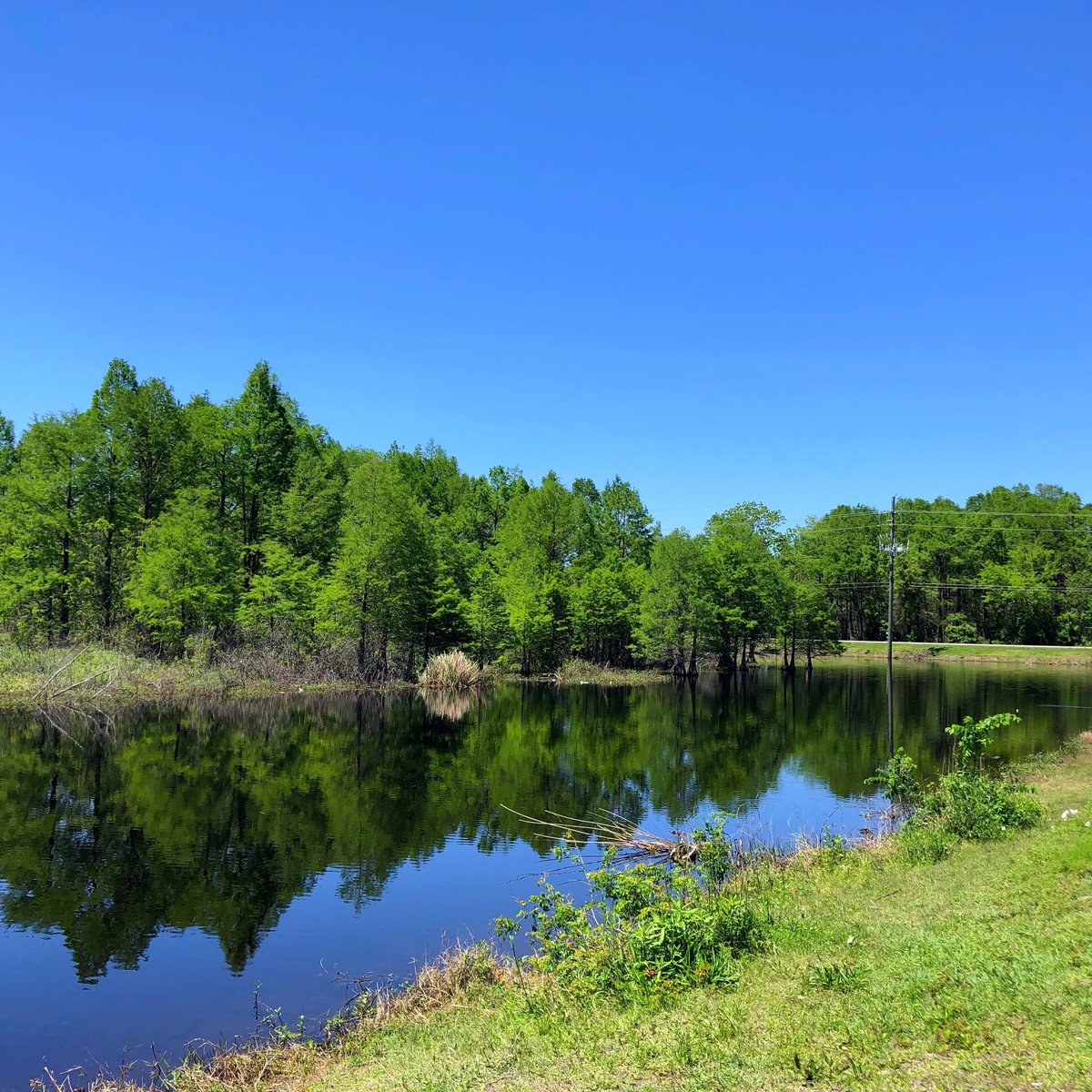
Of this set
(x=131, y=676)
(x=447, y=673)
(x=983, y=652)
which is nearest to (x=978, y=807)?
(x=131, y=676)

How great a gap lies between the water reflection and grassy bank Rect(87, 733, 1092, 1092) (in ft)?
16.6

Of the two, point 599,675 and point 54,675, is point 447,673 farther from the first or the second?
point 54,675

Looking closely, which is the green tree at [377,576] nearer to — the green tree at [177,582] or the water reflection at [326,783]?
the green tree at [177,582]

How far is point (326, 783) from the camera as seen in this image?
22.9 metres

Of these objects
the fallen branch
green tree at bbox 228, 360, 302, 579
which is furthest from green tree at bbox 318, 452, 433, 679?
the fallen branch

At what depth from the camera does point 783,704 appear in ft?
144

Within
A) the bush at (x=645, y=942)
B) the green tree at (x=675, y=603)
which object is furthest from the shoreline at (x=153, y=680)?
the bush at (x=645, y=942)

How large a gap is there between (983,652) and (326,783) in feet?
248

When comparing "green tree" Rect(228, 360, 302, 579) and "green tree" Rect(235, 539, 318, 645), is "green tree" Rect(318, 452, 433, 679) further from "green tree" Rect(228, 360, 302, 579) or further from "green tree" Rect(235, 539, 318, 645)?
"green tree" Rect(228, 360, 302, 579)

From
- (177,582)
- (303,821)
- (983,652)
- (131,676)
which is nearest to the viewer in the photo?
(303,821)

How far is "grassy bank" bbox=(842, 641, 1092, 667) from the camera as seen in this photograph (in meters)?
72.6

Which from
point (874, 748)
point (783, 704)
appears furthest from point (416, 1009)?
point (783, 704)

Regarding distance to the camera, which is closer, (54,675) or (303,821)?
(303,821)

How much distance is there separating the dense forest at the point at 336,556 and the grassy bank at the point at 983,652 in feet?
25.6
